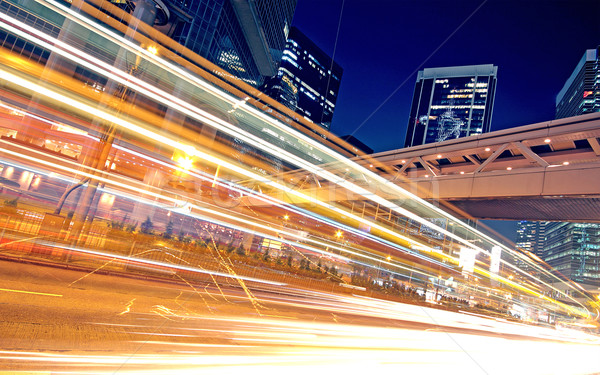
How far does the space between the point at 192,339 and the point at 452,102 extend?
20242cm

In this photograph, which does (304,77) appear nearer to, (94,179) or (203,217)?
(203,217)

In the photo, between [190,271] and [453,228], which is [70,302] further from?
[453,228]

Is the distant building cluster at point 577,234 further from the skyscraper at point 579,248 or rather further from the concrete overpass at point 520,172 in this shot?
the concrete overpass at point 520,172

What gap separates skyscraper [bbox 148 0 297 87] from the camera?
142ft

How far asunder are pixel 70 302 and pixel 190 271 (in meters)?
7.92

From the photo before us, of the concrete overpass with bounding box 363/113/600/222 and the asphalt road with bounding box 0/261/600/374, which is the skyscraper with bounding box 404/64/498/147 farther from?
the asphalt road with bounding box 0/261/600/374

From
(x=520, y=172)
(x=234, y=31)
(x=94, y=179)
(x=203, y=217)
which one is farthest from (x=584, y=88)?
(x=94, y=179)

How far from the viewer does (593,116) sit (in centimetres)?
1020

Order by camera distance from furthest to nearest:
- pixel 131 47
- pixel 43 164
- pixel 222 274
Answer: pixel 222 274
pixel 43 164
pixel 131 47

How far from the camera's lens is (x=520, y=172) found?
1172 centimetres

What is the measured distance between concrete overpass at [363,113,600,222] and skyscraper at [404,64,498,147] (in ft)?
553

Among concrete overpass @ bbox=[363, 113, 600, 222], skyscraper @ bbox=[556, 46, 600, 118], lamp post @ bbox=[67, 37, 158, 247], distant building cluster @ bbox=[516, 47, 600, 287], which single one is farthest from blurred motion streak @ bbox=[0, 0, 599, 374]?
skyscraper @ bbox=[556, 46, 600, 118]

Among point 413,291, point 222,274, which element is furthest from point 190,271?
point 413,291

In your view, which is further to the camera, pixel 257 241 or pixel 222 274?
pixel 257 241
